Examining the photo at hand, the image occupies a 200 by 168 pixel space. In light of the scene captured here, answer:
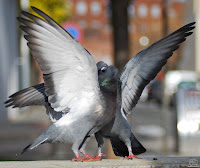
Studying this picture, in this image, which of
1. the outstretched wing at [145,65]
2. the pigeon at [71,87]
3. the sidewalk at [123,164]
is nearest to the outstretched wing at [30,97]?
the pigeon at [71,87]

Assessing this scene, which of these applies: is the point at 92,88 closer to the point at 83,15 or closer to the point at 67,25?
the point at 67,25

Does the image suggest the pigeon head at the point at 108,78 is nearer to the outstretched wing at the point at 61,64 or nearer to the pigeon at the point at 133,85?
the outstretched wing at the point at 61,64

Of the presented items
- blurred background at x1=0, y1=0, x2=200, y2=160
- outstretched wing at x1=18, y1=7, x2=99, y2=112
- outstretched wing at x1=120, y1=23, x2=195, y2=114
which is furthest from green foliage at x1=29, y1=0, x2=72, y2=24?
outstretched wing at x1=18, y1=7, x2=99, y2=112

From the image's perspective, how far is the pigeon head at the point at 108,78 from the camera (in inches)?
144

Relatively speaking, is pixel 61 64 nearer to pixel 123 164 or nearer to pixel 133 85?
pixel 133 85

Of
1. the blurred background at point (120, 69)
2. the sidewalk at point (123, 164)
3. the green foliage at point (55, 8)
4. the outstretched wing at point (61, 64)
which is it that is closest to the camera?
the outstretched wing at point (61, 64)

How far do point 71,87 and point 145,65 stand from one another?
70 centimetres

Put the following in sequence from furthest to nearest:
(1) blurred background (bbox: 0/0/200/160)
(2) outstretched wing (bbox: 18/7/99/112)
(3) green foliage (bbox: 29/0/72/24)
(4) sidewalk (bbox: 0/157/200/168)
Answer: (3) green foliage (bbox: 29/0/72/24) → (1) blurred background (bbox: 0/0/200/160) → (4) sidewalk (bbox: 0/157/200/168) → (2) outstretched wing (bbox: 18/7/99/112)

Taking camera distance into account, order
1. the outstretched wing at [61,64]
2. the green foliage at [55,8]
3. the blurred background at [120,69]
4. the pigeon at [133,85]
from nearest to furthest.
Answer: the outstretched wing at [61,64], the pigeon at [133,85], the blurred background at [120,69], the green foliage at [55,8]

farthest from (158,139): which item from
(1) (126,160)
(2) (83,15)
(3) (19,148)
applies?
(2) (83,15)

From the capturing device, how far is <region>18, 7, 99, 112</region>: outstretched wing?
3582mm

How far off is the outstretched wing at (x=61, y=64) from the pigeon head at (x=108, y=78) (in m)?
0.05

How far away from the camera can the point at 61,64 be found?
145 inches

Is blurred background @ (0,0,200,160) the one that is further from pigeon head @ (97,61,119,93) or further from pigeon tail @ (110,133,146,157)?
pigeon head @ (97,61,119,93)
